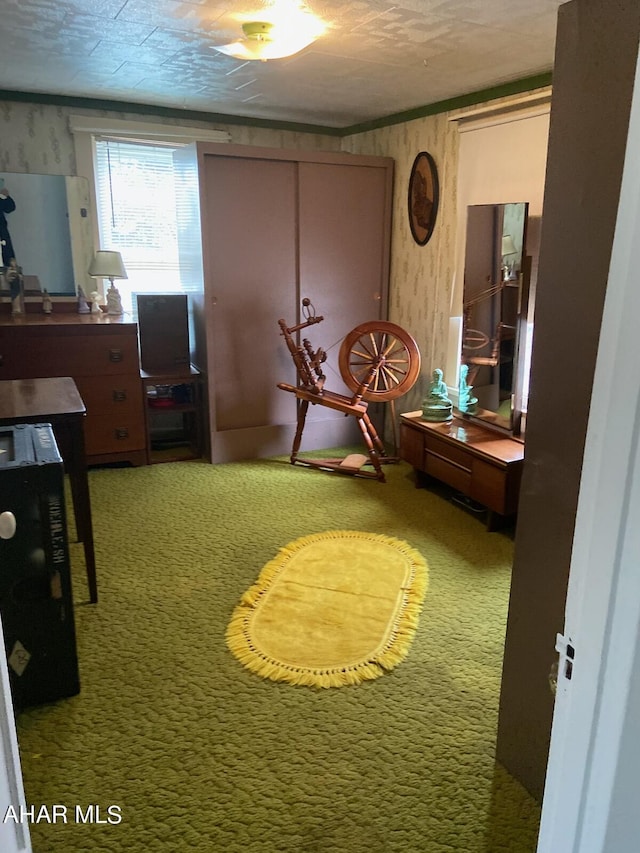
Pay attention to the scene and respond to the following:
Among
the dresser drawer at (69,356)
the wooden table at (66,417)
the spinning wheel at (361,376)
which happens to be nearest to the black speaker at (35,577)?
the wooden table at (66,417)

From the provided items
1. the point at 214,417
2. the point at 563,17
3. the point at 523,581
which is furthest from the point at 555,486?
the point at 214,417

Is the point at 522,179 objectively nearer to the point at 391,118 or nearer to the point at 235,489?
the point at 391,118

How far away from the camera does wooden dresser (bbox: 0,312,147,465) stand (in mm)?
3748

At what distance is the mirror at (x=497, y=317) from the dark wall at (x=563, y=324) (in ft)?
6.15

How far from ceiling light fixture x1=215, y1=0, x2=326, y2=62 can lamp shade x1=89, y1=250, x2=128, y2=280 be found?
1.83 m

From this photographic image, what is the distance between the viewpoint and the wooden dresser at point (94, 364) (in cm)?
375

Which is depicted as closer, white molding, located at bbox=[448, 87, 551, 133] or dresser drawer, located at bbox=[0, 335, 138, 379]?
white molding, located at bbox=[448, 87, 551, 133]

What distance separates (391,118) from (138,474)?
2.85m

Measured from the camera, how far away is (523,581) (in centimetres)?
167

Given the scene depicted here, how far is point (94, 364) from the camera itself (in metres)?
3.89

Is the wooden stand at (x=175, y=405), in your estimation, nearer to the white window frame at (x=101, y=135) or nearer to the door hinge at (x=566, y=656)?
the white window frame at (x=101, y=135)

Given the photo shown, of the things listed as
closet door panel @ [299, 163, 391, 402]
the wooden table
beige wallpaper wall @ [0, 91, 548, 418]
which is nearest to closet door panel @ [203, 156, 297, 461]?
closet door panel @ [299, 163, 391, 402]

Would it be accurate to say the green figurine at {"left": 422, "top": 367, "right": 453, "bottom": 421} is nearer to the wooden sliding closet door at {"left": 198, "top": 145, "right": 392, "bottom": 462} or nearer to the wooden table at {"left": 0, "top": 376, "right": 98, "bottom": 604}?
the wooden sliding closet door at {"left": 198, "top": 145, "right": 392, "bottom": 462}

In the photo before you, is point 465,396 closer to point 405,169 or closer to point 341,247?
point 341,247
